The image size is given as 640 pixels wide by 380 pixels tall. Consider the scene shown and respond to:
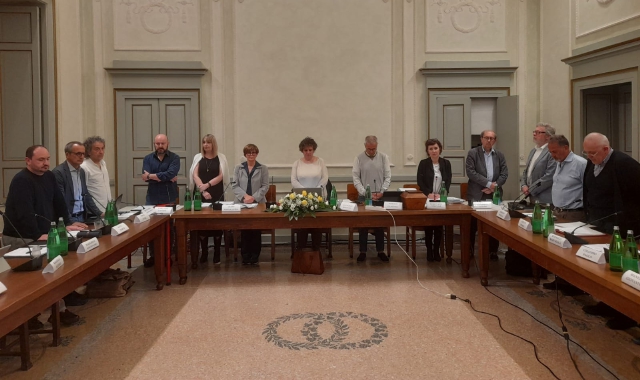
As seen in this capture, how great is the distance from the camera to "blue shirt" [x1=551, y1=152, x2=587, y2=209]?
4262 mm

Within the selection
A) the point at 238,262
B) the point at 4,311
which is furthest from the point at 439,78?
the point at 4,311

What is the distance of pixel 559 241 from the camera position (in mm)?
3143

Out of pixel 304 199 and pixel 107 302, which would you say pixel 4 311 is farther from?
pixel 304 199

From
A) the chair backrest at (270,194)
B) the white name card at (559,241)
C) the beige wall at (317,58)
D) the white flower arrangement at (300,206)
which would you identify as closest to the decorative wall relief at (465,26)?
the beige wall at (317,58)

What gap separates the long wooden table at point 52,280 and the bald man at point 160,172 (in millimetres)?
1361

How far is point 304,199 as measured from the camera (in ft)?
15.5

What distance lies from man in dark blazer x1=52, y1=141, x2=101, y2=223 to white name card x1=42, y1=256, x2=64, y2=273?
61.2 inches

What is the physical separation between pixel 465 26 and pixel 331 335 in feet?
17.5

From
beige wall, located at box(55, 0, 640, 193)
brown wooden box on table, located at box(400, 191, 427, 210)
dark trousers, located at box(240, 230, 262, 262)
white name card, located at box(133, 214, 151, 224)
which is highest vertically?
beige wall, located at box(55, 0, 640, 193)

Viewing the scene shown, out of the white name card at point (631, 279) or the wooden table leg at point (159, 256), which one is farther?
the wooden table leg at point (159, 256)

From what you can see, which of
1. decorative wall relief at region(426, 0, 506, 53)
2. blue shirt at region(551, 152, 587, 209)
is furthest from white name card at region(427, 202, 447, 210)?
decorative wall relief at region(426, 0, 506, 53)

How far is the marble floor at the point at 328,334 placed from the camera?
293 cm

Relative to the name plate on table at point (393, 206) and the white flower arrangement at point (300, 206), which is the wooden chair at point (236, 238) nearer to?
the white flower arrangement at point (300, 206)

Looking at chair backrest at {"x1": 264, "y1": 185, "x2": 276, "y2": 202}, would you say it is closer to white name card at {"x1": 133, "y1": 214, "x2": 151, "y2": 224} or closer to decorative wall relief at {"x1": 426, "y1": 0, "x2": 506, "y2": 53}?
white name card at {"x1": 133, "y1": 214, "x2": 151, "y2": 224}
